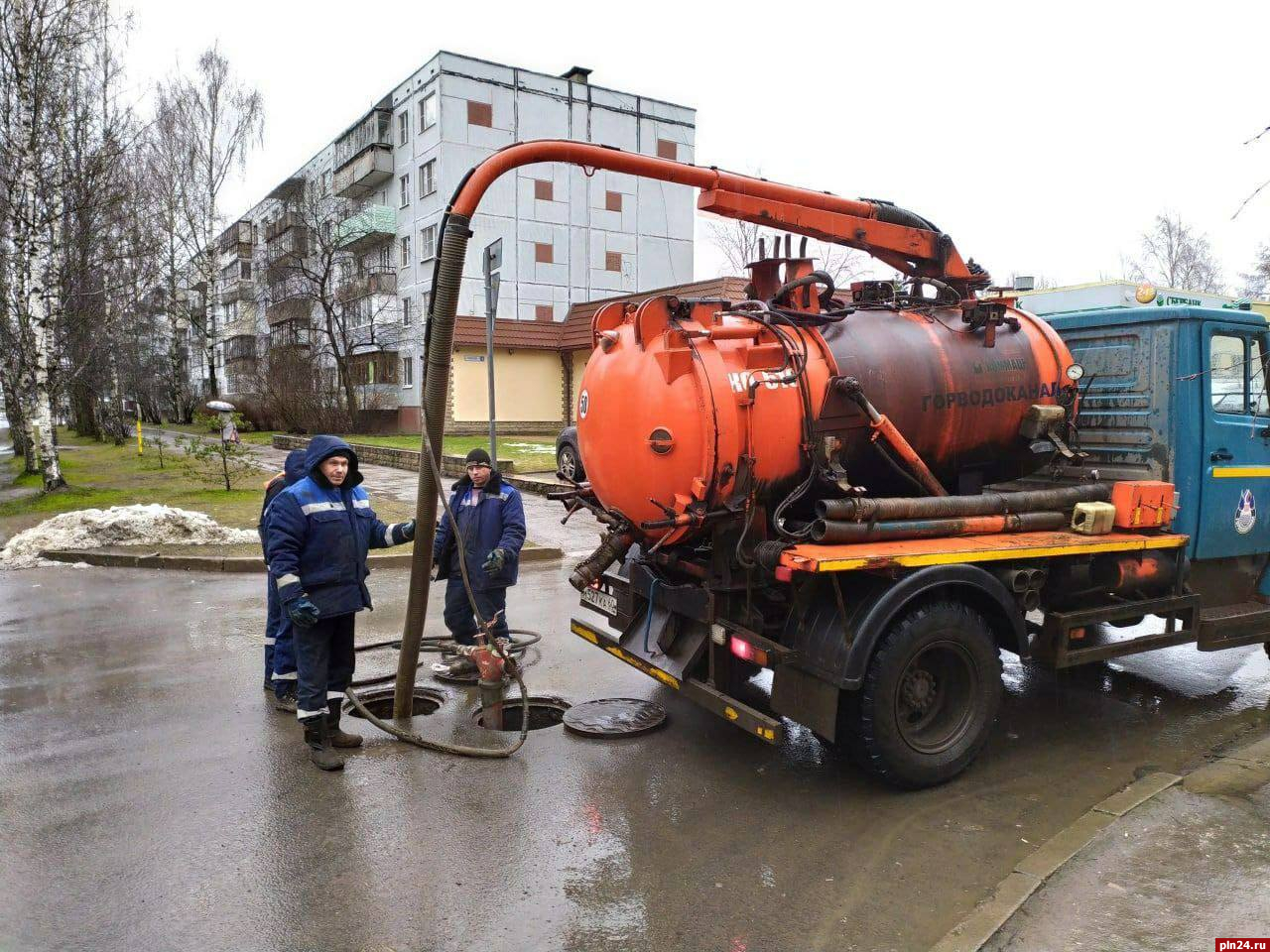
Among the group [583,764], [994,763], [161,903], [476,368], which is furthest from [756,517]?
[476,368]

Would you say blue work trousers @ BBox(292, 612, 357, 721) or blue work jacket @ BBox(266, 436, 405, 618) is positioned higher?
blue work jacket @ BBox(266, 436, 405, 618)

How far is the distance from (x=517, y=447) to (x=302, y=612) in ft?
66.7

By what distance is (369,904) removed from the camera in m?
3.48

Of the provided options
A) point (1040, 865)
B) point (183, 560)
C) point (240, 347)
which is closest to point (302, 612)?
point (1040, 865)

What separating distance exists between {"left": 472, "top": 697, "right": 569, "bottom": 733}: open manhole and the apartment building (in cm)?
2846

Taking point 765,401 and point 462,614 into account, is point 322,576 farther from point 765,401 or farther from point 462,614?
point 765,401

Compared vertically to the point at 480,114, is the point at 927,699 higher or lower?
lower

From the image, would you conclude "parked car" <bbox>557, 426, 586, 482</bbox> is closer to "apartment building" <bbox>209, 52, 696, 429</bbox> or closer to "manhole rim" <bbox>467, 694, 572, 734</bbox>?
"manhole rim" <bbox>467, 694, 572, 734</bbox>

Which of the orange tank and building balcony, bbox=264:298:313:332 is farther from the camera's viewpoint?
building balcony, bbox=264:298:313:332

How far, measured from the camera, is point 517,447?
980 inches

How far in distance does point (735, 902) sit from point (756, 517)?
1949 millimetres

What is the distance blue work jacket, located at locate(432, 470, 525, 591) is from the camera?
6441mm

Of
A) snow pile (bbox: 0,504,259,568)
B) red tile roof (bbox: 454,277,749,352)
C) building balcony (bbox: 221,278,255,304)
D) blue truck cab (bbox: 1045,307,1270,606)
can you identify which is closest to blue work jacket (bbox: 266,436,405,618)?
blue truck cab (bbox: 1045,307,1270,606)

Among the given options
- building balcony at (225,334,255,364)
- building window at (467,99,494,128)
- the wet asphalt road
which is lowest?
the wet asphalt road
